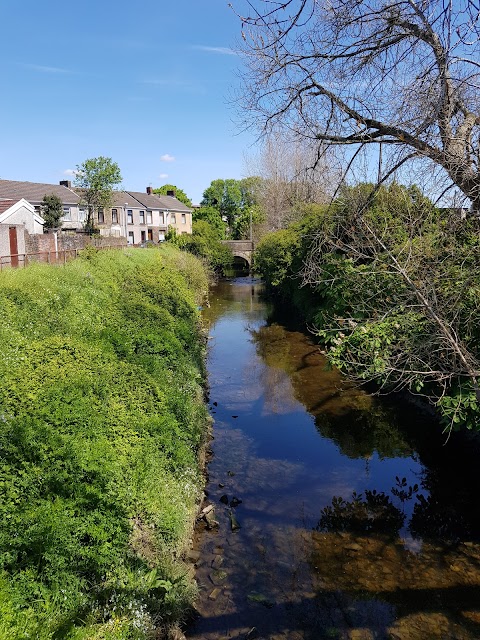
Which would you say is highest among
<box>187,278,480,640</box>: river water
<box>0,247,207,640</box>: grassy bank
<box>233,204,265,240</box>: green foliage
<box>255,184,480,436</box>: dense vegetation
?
<box>233,204,265,240</box>: green foliage

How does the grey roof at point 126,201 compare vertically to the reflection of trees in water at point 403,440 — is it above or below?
above

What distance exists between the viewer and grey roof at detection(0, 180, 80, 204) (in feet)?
133

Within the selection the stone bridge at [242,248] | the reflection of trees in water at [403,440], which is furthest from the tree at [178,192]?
the reflection of trees in water at [403,440]

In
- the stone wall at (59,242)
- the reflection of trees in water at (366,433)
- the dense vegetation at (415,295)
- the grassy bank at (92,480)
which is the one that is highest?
the stone wall at (59,242)

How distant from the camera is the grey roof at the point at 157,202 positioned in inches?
2514

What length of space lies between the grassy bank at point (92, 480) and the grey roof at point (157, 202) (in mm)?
56092

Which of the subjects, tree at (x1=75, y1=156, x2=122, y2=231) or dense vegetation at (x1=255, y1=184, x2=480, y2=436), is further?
tree at (x1=75, y1=156, x2=122, y2=231)

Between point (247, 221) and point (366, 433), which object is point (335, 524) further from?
point (247, 221)

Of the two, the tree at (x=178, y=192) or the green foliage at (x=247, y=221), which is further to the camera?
the tree at (x=178, y=192)

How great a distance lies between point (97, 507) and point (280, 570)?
352 centimetres

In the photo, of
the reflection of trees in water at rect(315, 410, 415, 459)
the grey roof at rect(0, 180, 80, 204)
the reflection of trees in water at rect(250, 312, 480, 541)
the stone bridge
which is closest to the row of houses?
the grey roof at rect(0, 180, 80, 204)

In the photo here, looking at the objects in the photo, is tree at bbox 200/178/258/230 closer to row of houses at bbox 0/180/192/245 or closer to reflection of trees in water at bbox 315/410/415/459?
row of houses at bbox 0/180/192/245

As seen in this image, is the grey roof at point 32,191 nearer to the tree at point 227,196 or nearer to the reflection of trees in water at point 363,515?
the reflection of trees in water at point 363,515

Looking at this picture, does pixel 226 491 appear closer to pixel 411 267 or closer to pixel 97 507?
pixel 97 507
